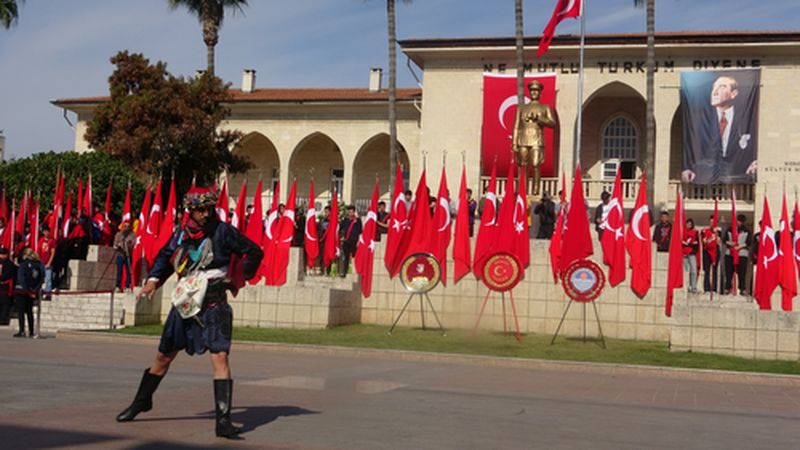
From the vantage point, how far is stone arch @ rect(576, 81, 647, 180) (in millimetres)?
42656

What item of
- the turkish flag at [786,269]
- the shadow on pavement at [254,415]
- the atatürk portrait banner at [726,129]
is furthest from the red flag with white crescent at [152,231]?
the atatürk portrait banner at [726,129]

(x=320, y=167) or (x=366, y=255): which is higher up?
(x=320, y=167)

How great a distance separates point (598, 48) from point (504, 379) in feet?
93.4

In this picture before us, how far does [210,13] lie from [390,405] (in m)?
36.1

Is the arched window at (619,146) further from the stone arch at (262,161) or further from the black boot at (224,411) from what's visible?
the black boot at (224,411)

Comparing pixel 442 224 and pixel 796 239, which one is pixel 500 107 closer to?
pixel 442 224

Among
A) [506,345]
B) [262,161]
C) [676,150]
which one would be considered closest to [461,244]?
[506,345]

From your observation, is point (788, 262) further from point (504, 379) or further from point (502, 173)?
point (502, 173)

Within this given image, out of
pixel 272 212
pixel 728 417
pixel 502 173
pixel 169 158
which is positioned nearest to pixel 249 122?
pixel 169 158

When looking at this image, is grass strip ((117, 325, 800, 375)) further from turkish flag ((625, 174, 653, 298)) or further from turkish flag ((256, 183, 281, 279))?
turkish flag ((256, 183, 281, 279))

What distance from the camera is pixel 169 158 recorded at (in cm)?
3984

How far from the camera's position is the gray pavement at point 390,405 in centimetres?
755

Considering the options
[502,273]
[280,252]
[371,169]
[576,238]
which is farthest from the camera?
[371,169]

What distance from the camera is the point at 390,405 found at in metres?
9.69
